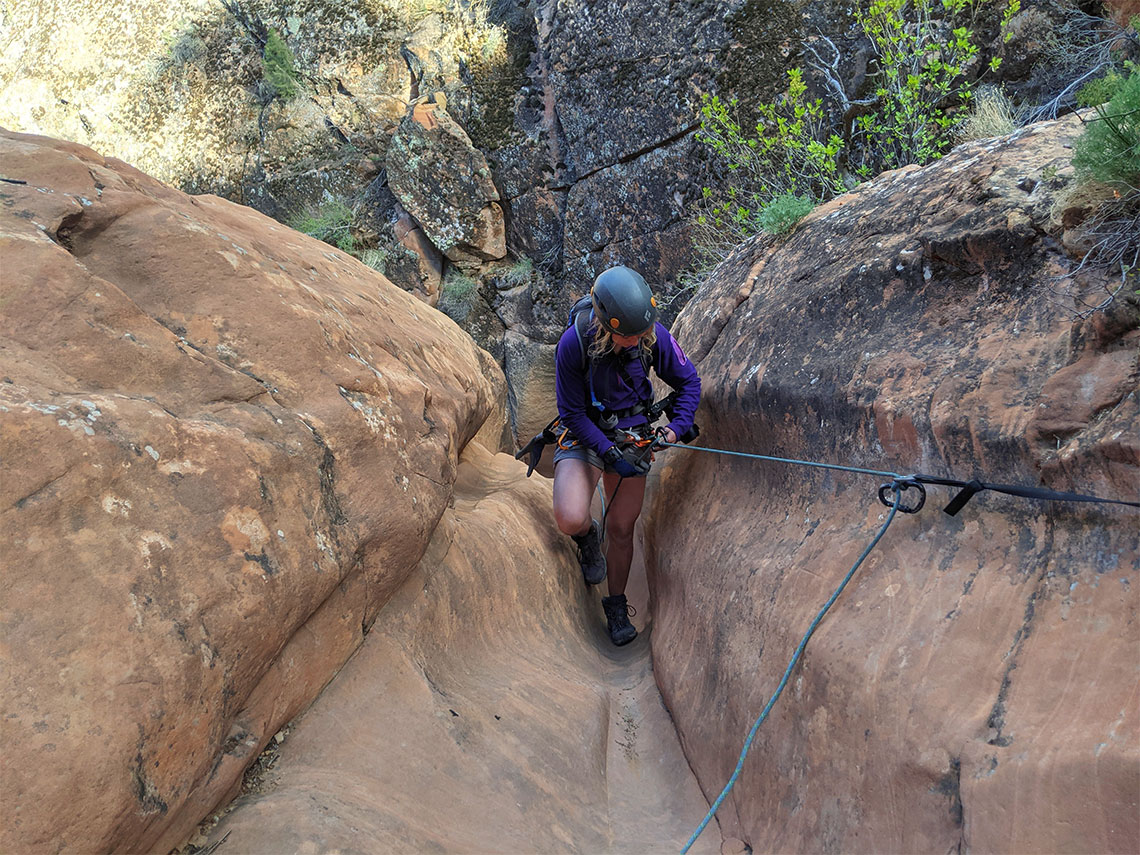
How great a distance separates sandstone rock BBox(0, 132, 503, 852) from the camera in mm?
2186

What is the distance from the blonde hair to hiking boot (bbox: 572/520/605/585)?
1417 mm

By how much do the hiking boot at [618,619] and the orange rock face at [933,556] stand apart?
54 centimetres

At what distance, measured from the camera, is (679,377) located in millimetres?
4676

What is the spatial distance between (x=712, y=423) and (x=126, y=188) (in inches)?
136

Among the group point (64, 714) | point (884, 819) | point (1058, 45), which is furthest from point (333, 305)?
point (1058, 45)

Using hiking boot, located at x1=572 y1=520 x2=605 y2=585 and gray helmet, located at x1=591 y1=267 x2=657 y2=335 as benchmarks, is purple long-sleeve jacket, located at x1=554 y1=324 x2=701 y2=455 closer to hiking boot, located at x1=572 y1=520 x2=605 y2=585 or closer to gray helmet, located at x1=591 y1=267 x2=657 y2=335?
gray helmet, located at x1=591 y1=267 x2=657 y2=335

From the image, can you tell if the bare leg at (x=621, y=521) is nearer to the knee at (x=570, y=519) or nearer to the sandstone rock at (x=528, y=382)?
the knee at (x=570, y=519)

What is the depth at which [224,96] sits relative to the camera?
12.4 meters

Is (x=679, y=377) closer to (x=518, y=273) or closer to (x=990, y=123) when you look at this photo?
(x=990, y=123)

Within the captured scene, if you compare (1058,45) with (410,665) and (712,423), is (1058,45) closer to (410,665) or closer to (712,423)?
(712,423)

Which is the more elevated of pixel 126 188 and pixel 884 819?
pixel 126 188

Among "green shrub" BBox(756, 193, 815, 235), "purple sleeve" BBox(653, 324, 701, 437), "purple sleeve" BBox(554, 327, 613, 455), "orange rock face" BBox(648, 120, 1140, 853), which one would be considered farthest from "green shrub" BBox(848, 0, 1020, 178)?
"purple sleeve" BBox(554, 327, 613, 455)

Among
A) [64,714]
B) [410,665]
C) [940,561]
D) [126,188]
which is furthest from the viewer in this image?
[126,188]

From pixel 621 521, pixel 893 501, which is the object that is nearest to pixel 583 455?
pixel 621 521
